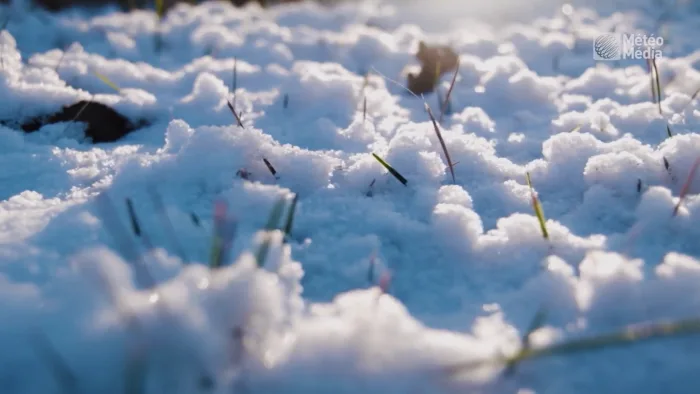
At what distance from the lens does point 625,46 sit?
278 centimetres

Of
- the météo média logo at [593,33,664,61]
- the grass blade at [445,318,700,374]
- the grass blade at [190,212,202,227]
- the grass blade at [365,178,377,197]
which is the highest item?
the grass blade at [445,318,700,374]

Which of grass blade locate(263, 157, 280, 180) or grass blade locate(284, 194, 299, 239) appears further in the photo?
grass blade locate(263, 157, 280, 180)

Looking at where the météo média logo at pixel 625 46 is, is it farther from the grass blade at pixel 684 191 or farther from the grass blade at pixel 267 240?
the grass blade at pixel 267 240

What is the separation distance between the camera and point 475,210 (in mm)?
1175

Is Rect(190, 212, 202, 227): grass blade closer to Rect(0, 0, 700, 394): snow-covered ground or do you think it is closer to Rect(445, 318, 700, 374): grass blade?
Rect(0, 0, 700, 394): snow-covered ground

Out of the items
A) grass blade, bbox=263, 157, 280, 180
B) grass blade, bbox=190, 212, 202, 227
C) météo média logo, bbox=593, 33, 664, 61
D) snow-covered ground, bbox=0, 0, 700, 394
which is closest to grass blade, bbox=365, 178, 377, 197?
snow-covered ground, bbox=0, 0, 700, 394

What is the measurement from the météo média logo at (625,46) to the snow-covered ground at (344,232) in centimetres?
34

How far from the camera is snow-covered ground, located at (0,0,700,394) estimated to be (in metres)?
0.69

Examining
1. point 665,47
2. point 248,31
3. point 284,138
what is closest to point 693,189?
point 284,138

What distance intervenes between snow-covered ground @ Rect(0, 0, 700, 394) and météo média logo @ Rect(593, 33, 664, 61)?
34cm

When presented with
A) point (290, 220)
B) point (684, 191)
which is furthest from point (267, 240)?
point (684, 191)

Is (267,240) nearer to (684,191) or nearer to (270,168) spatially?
(270,168)

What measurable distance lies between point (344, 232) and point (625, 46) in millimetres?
2397

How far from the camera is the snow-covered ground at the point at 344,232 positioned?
0.69 m
